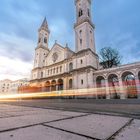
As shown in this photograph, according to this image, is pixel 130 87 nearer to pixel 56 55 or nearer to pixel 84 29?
pixel 84 29

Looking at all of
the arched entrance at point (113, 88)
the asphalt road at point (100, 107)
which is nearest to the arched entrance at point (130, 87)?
the arched entrance at point (113, 88)

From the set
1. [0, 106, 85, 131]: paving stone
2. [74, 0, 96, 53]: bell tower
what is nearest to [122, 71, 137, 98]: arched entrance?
[74, 0, 96, 53]: bell tower

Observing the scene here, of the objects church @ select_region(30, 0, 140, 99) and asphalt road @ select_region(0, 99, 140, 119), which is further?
church @ select_region(30, 0, 140, 99)

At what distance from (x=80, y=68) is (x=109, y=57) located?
480 inches

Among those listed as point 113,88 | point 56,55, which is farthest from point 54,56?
point 113,88

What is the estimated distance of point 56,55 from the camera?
35.9 m

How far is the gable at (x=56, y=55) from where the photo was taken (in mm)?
34300

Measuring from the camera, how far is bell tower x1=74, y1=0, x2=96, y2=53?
2761 cm

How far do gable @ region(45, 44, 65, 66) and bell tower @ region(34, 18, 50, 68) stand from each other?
7.34 ft

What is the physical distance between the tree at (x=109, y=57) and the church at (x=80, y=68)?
5142 millimetres

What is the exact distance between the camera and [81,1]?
32.1 meters

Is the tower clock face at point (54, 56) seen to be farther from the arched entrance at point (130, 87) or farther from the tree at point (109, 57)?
the arched entrance at point (130, 87)

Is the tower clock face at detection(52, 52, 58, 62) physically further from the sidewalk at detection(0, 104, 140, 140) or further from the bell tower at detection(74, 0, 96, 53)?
the sidewalk at detection(0, 104, 140, 140)

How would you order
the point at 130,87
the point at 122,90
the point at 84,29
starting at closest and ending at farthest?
the point at 122,90
the point at 130,87
the point at 84,29
